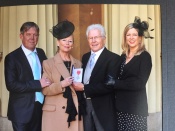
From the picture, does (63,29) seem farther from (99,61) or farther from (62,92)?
(62,92)

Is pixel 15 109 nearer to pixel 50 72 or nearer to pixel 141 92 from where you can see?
pixel 50 72

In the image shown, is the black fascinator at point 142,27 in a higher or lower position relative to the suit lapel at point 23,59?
higher

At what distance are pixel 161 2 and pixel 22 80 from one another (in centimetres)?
136

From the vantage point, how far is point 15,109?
3.63 metres

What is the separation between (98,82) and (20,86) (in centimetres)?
63

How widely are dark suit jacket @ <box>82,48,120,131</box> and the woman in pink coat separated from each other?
0.10m

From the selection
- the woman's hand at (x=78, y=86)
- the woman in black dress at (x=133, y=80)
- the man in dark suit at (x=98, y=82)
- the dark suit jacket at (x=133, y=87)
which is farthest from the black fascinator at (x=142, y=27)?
the woman's hand at (x=78, y=86)

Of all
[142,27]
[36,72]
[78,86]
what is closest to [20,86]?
[36,72]

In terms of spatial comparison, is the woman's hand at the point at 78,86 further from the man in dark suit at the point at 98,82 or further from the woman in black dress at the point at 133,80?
the woman in black dress at the point at 133,80

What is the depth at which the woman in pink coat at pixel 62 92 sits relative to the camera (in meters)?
3.56

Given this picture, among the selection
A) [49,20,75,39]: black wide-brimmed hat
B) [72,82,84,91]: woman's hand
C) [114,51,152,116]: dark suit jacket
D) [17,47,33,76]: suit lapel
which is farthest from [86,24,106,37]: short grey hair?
[17,47,33,76]: suit lapel

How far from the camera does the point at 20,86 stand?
11.8 ft

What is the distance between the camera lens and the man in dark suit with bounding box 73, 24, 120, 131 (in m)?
3.57

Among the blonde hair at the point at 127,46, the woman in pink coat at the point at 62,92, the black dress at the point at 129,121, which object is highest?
the blonde hair at the point at 127,46
